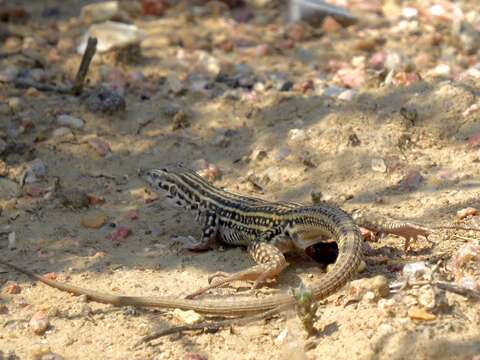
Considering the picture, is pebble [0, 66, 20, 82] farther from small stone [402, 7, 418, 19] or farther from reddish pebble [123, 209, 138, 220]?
small stone [402, 7, 418, 19]

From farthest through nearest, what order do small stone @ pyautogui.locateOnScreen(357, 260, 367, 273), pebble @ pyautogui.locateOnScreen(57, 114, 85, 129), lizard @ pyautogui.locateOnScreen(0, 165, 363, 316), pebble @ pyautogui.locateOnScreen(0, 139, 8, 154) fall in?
pebble @ pyautogui.locateOnScreen(57, 114, 85, 129), pebble @ pyautogui.locateOnScreen(0, 139, 8, 154), small stone @ pyautogui.locateOnScreen(357, 260, 367, 273), lizard @ pyautogui.locateOnScreen(0, 165, 363, 316)

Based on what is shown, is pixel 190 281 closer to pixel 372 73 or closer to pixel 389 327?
pixel 389 327

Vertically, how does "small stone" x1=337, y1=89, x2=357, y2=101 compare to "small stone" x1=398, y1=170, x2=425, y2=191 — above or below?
above

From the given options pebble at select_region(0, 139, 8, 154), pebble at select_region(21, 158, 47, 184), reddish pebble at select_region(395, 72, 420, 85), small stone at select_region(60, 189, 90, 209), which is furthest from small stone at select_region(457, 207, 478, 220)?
pebble at select_region(0, 139, 8, 154)

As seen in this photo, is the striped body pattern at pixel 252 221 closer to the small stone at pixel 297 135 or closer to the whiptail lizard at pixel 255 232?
the whiptail lizard at pixel 255 232

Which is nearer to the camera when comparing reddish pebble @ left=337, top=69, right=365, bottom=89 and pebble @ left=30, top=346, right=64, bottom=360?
pebble @ left=30, top=346, right=64, bottom=360

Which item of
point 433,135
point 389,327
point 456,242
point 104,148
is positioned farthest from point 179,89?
point 389,327

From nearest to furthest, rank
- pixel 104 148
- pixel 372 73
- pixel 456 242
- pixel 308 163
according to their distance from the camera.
→ 1. pixel 456 242
2. pixel 308 163
3. pixel 104 148
4. pixel 372 73
